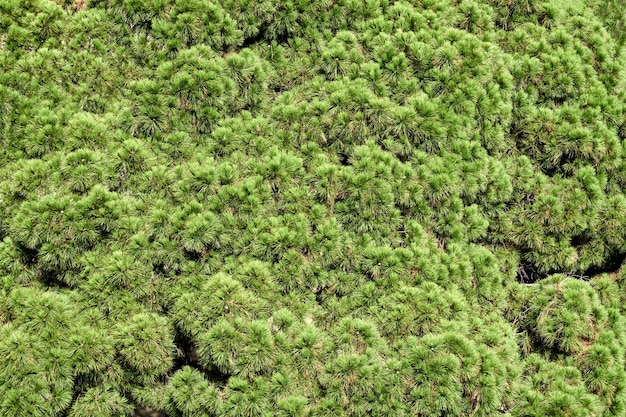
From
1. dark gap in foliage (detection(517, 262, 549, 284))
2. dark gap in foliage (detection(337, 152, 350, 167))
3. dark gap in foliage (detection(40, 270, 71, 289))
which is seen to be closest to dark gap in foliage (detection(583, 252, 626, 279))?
dark gap in foliage (detection(517, 262, 549, 284))

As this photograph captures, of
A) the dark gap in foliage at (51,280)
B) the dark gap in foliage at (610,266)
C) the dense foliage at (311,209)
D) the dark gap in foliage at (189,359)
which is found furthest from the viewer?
the dark gap in foliage at (610,266)

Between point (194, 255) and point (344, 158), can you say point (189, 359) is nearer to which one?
point (194, 255)

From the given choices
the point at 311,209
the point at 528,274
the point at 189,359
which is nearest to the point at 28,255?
the point at 189,359

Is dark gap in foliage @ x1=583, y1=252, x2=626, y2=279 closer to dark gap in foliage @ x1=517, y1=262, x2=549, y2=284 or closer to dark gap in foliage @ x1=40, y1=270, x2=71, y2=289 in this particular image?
dark gap in foliage @ x1=517, y1=262, x2=549, y2=284

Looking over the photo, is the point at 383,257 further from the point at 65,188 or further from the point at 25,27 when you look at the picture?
the point at 25,27

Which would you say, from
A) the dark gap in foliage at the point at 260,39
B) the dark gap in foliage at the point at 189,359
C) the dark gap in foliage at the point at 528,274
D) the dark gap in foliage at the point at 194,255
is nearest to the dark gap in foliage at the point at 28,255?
the dark gap in foliage at the point at 194,255

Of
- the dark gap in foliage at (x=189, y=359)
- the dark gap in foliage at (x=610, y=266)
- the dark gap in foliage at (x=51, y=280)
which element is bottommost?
the dark gap in foliage at (x=610, y=266)

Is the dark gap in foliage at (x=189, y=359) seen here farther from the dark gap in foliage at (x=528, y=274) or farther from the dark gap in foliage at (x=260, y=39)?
the dark gap in foliage at (x=528, y=274)

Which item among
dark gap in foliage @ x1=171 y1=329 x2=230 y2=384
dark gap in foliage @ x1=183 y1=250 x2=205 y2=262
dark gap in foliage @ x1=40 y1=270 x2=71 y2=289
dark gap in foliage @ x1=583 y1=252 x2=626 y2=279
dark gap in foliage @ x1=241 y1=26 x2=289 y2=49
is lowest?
dark gap in foliage @ x1=583 y1=252 x2=626 y2=279
